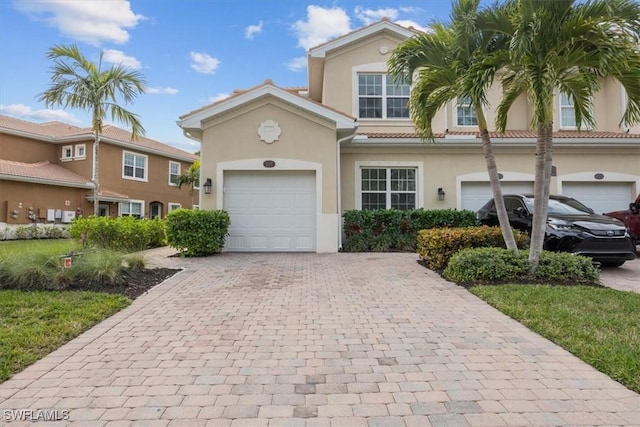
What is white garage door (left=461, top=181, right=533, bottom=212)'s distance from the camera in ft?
42.5

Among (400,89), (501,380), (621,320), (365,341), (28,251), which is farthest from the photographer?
(400,89)

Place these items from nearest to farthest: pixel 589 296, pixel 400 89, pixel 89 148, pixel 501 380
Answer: pixel 501 380 → pixel 589 296 → pixel 400 89 → pixel 89 148

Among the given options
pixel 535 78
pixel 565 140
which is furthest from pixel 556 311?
pixel 565 140

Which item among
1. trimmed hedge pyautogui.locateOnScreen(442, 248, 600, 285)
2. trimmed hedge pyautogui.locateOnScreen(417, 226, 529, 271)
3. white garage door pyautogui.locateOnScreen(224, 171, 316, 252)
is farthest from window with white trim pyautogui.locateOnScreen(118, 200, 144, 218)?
trimmed hedge pyautogui.locateOnScreen(442, 248, 600, 285)

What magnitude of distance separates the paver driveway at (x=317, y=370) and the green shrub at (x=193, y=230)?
4051mm

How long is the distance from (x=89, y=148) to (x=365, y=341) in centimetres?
2486

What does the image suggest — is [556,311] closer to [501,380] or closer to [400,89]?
[501,380]

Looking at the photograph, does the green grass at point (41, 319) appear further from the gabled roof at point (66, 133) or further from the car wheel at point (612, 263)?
the gabled roof at point (66, 133)

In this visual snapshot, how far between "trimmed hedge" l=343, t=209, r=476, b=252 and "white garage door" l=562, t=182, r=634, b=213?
186 inches

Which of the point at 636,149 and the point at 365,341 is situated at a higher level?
the point at 636,149

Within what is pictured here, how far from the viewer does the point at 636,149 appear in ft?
41.7

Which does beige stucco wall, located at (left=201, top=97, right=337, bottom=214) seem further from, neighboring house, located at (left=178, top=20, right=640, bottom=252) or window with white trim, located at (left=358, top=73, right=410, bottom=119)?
window with white trim, located at (left=358, top=73, right=410, bottom=119)

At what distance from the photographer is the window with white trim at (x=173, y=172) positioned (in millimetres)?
27797

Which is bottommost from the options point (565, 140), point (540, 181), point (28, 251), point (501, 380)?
point (501, 380)
